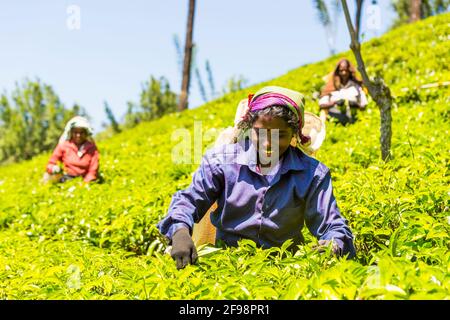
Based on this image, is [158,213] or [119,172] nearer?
[158,213]

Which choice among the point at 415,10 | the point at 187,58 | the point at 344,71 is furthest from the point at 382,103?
the point at 415,10

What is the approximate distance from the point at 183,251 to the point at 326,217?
0.84 meters

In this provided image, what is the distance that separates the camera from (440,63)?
37.2 feet

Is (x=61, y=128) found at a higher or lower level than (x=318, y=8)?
lower

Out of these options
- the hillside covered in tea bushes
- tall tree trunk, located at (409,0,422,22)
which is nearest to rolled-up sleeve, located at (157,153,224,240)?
the hillside covered in tea bushes

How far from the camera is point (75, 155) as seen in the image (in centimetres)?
873

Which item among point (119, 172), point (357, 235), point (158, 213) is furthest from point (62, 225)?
point (357, 235)

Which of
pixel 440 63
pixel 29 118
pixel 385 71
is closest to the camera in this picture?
pixel 440 63

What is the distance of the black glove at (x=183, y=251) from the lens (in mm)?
2451

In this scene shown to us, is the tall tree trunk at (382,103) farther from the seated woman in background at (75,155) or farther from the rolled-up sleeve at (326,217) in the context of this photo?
the seated woman in background at (75,155)

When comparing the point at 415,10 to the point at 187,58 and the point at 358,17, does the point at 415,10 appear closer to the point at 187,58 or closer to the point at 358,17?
the point at 187,58

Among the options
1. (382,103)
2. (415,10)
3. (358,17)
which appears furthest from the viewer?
(415,10)
